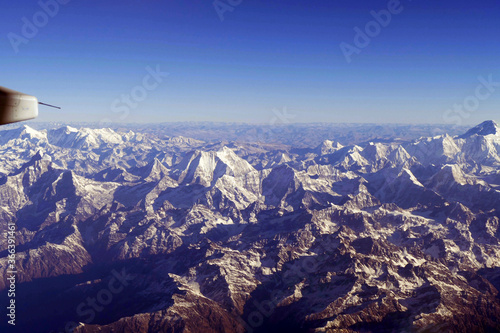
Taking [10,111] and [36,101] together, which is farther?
[36,101]
